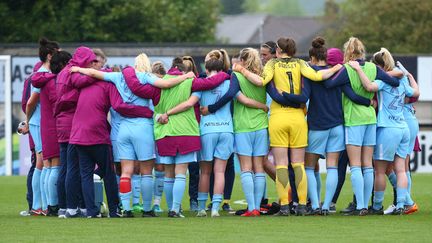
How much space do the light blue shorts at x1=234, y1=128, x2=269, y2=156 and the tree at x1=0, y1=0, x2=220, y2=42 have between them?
103ft

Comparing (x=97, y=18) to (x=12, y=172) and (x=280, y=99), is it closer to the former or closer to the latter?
(x=12, y=172)

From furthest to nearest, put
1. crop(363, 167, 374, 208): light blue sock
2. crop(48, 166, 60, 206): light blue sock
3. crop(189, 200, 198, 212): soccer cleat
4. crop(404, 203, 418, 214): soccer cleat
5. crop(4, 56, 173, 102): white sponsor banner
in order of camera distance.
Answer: crop(4, 56, 173, 102): white sponsor banner → crop(189, 200, 198, 212): soccer cleat → crop(404, 203, 418, 214): soccer cleat → crop(48, 166, 60, 206): light blue sock → crop(363, 167, 374, 208): light blue sock

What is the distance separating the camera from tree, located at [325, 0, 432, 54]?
54.8 metres

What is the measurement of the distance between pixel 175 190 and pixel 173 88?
1231 millimetres

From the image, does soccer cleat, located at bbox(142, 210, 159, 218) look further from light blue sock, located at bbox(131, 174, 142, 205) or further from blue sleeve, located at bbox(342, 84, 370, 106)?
blue sleeve, located at bbox(342, 84, 370, 106)

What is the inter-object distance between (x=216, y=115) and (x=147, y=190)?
1.24 metres

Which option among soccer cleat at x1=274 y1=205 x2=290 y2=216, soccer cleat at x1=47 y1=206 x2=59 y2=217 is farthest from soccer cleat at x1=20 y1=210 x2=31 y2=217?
soccer cleat at x1=274 y1=205 x2=290 y2=216

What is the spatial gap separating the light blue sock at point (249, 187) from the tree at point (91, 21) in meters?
31.5

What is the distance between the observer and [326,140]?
1534 cm

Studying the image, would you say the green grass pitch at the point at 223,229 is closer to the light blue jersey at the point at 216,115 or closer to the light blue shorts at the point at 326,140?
the light blue shorts at the point at 326,140

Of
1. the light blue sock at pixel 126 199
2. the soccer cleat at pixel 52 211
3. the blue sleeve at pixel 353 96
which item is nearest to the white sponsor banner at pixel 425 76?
the blue sleeve at pixel 353 96

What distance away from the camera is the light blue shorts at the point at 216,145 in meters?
15.3

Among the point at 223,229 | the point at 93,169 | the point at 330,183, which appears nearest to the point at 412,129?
the point at 330,183

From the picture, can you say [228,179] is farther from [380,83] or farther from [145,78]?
[380,83]
